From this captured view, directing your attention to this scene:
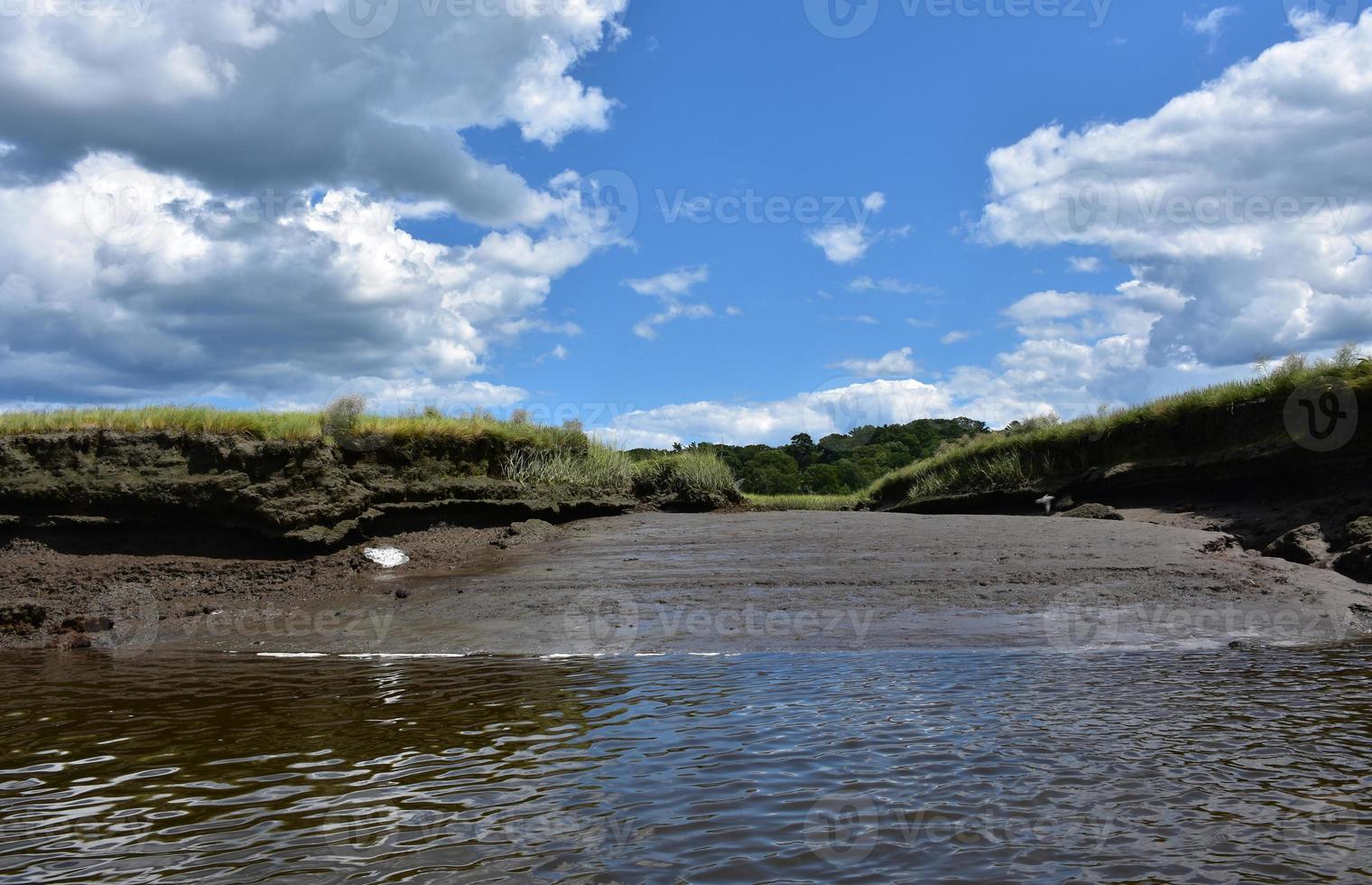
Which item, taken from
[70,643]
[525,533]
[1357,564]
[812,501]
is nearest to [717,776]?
[70,643]

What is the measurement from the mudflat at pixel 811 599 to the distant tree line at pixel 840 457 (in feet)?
84.8

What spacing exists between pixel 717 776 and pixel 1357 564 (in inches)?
395

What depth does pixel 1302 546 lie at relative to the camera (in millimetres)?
11273

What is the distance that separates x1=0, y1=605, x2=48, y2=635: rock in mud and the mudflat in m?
1.46

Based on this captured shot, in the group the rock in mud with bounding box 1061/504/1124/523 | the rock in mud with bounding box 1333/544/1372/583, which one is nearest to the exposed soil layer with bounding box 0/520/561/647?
the rock in mud with bounding box 1061/504/1124/523

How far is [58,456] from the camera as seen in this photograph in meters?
12.3

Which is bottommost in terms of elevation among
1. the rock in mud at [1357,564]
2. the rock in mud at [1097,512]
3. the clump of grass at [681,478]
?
the rock in mud at [1357,564]

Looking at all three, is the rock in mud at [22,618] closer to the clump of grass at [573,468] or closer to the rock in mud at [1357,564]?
the clump of grass at [573,468]

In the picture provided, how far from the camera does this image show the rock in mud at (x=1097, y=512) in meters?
15.7

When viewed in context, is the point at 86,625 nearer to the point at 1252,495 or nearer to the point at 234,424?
the point at 234,424

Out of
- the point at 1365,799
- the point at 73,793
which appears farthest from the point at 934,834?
the point at 73,793

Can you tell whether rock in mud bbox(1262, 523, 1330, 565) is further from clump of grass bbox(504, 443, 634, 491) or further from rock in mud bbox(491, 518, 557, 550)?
clump of grass bbox(504, 443, 634, 491)

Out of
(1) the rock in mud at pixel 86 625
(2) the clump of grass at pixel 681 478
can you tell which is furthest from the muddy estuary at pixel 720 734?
(2) the clump of grass at pixel 681 478

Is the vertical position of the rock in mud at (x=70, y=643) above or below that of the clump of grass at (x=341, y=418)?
below
